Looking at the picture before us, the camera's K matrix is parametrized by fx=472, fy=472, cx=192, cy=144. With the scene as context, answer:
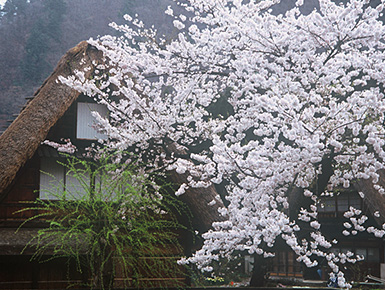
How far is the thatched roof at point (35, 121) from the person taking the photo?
8.22 m

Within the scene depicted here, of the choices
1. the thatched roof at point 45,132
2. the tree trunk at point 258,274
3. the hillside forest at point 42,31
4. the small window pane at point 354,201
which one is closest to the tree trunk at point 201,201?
the thatched roof at point 45,132

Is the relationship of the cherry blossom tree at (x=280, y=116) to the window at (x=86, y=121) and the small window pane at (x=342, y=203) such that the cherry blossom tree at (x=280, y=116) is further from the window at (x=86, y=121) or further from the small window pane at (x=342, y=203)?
the small window pane at (x=342, y=203)

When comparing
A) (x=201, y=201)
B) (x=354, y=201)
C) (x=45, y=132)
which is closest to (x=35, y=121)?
(x=45, y=132)

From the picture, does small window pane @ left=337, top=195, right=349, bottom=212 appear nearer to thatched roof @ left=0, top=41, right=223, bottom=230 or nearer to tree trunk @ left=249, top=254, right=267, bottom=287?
thatched roof @ left=0, top=41, right=223, bottom=230

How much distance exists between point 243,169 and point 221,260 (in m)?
8.28

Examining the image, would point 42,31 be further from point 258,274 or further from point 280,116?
point 280,116

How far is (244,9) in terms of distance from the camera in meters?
7.58

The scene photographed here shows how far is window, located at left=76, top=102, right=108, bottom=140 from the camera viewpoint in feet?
31.1

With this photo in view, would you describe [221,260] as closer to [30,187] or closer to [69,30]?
[30,187]

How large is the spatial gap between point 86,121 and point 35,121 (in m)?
1.15

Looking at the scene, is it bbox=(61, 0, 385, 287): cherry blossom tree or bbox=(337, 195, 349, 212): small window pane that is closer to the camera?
bbox=(61, 0, 385, 287): cherry blossom tree

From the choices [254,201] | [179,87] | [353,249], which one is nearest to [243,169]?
[254,201]

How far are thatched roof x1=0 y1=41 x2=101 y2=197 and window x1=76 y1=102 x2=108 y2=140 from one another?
1.27 ft

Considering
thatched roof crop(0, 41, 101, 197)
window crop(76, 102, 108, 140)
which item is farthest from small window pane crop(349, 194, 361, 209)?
thatched roof crop(0, 41, 101, 197)
